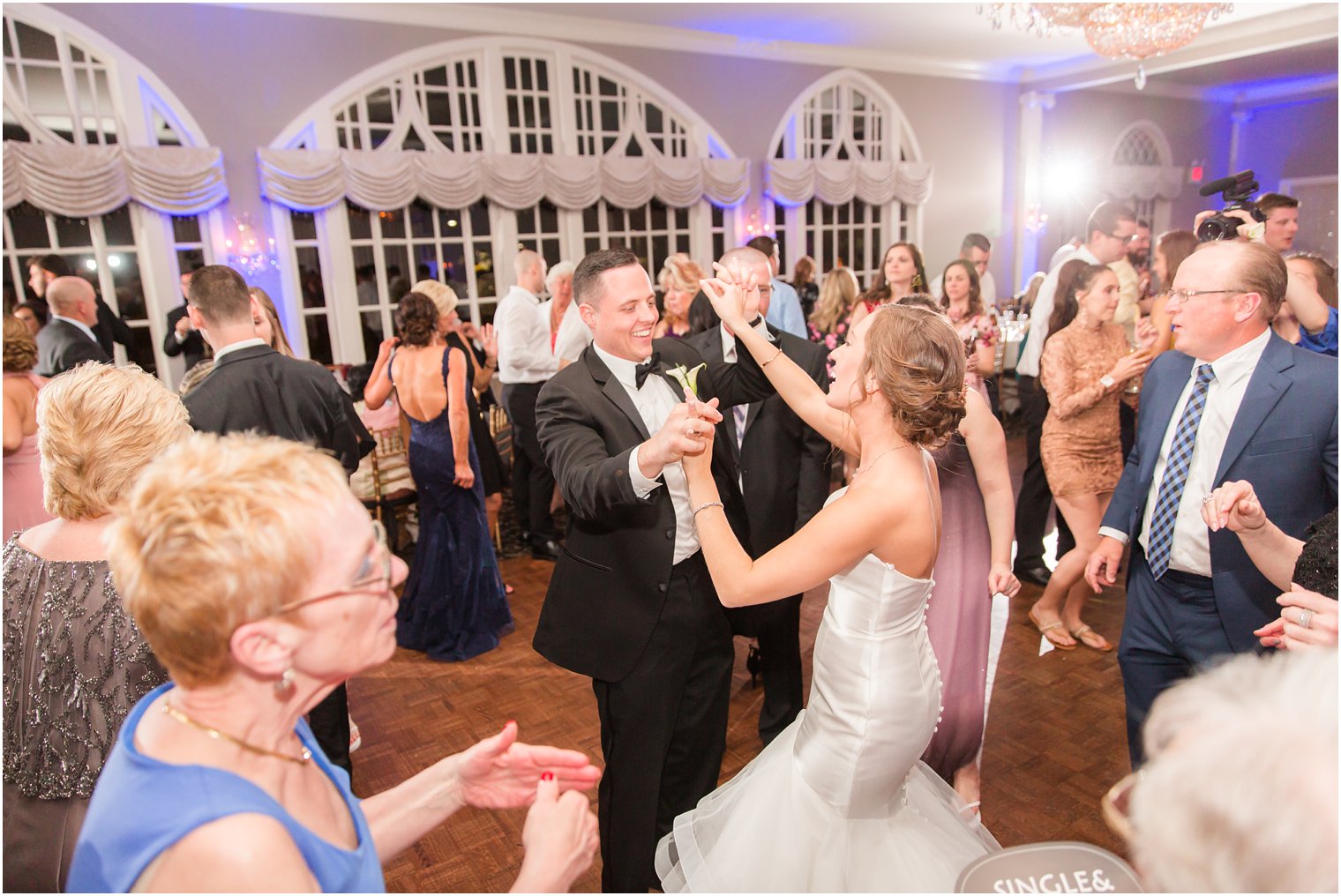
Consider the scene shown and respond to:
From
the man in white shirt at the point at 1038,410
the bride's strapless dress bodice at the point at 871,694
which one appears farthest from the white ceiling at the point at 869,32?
the bride's strapless dress bodice at the point at 871,694

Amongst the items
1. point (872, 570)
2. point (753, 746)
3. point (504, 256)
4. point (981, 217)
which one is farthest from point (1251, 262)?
point (981, 217)

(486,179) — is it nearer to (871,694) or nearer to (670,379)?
(670,379)

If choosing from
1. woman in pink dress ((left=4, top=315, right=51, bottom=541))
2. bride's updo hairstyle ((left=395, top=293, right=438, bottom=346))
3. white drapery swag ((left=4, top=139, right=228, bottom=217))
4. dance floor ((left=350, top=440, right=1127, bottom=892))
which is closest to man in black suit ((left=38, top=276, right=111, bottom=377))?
woman in pink dress ((left=4, top=315, right=51, bottom=541))

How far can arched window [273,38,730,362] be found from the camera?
704cm

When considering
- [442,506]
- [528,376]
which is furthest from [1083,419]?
[528,376]

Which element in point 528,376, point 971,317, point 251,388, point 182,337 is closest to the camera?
point 251,388

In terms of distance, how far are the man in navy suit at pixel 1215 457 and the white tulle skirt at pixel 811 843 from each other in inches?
28.5

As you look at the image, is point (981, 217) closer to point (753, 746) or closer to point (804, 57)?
point (804, 57)

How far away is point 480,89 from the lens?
7438 mm

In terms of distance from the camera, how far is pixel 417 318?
143 inches

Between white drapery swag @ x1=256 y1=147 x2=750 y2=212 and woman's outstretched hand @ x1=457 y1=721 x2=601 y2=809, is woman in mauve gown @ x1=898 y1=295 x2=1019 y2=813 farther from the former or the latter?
white drapery swag @ x1=256 y1=147 x2=750 y2=212

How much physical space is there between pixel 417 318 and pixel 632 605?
214 cm

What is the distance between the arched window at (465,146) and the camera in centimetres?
704

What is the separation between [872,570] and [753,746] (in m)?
1.50
